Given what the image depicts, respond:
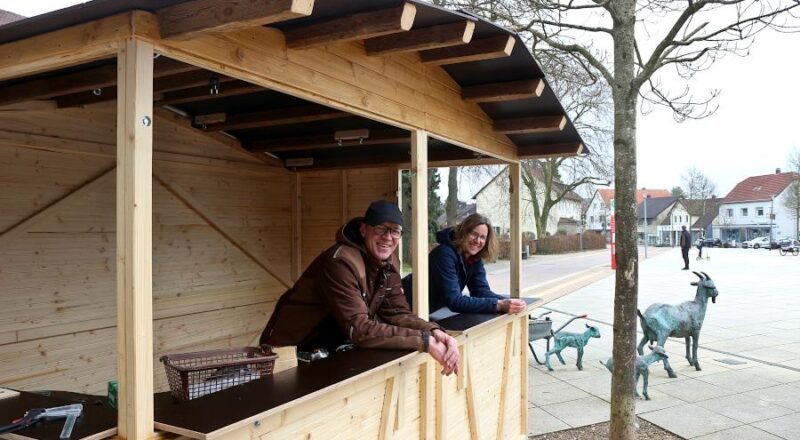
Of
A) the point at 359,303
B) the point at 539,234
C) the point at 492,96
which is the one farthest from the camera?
the point at 539,234

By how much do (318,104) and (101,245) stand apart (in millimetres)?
2287

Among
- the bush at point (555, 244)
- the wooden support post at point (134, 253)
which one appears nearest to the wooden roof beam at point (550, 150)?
the wooden support post at point (134, 253)

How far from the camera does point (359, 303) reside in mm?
2820

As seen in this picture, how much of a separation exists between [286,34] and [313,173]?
153 inches

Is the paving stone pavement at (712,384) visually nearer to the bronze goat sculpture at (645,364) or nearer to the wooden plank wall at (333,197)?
the bronze goat sculpture at (645,364)

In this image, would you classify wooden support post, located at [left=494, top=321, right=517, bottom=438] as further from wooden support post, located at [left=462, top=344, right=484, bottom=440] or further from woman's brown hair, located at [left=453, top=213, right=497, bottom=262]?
woman's brown hair, located at [left=453, top=213, right=497, bottom=262]

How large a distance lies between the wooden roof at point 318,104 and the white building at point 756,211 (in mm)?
67756

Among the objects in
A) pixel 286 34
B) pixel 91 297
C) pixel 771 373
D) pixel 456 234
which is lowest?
pixel 771 373

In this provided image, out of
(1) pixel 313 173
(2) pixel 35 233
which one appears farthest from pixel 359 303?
(1) pixel 313 173

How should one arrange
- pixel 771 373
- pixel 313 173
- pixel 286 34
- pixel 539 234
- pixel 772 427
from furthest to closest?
pixel 539 234 < pixel 771 373 < pixel 313 173 < pixel 772 427 < pixel 286 34

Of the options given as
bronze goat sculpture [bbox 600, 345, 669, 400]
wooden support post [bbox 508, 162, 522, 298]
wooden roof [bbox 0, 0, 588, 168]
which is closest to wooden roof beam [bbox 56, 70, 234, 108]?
wooden roof [bbox 0, 0, 588, 168]

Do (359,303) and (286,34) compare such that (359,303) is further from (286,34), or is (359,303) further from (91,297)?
(91,297)

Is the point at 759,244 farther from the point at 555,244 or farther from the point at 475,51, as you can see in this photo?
the point at 475,51

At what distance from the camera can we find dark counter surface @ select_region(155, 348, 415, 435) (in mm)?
1959
